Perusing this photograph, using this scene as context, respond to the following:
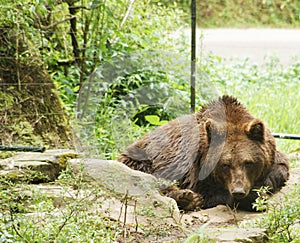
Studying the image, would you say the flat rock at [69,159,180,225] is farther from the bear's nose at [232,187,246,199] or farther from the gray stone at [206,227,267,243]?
the bear's nose at [232,187,246,199]

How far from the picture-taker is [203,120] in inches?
219

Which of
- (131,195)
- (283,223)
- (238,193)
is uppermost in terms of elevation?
(283,223)

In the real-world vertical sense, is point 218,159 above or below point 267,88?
above

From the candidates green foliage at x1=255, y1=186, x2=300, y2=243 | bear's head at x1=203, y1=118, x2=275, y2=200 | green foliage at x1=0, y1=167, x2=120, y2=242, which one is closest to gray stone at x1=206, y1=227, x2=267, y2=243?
green foliage at x1=255, y1=186, x2=300, y2=243

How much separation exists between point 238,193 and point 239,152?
1.23 feet

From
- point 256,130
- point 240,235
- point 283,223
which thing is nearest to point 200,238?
point 240,235

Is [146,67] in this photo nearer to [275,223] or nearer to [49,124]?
[49,124]

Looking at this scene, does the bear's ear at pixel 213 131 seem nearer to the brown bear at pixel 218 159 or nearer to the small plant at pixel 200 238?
the brown bear at pixel 218 159

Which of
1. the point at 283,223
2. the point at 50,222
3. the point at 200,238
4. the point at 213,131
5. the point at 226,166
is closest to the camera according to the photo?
the point at 200,238

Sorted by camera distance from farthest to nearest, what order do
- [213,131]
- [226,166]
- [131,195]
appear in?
[213,131]
[226,166]
[131,195]

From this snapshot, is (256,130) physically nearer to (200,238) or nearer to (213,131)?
(213,131)

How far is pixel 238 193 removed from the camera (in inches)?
195

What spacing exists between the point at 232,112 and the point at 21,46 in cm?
226

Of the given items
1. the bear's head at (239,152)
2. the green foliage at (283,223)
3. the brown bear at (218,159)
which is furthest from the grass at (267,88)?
the green foliage at (283,223)
